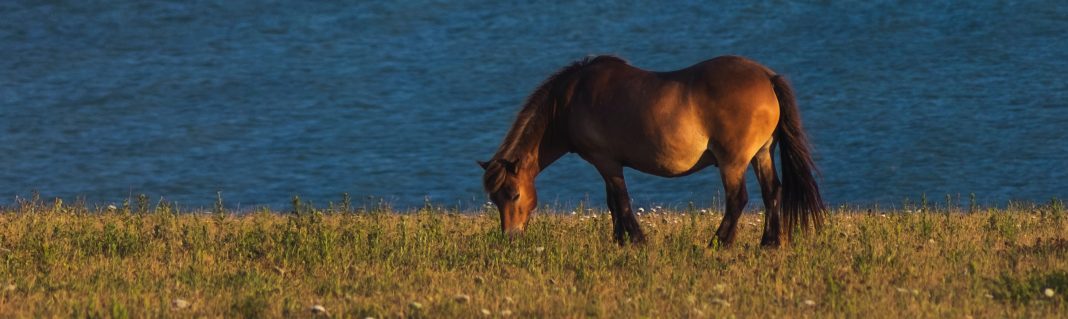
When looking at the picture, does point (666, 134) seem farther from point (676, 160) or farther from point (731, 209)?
point (731, 209)

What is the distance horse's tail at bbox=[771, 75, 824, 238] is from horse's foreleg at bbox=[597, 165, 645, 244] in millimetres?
1292

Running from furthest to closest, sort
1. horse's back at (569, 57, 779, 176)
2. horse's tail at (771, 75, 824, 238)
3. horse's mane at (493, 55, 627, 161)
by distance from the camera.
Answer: horse's mane at (493, 55, 627, 161), horse's tail at (771, 75, 824, 238), horse's back at (569, 57, 779, 176)

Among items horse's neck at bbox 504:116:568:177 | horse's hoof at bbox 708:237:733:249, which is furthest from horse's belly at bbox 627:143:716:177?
horse's neck at bbox 504:116:568:177

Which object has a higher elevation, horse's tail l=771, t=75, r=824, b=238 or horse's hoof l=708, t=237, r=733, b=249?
horse's tail l=771, t=75, r=824, b=238

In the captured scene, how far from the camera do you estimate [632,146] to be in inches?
536

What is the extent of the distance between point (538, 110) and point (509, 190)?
749 mm

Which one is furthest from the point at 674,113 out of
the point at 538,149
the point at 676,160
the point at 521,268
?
the point at 521,268

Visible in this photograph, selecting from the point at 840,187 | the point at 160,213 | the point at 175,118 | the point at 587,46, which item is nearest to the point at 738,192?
the point at 160,213

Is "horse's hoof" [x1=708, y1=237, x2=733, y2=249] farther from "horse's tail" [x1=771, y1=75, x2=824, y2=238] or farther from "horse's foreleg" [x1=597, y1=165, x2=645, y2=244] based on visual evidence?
"horse's foreleg" [x1=597, y1=165, x2=645, y2=244]

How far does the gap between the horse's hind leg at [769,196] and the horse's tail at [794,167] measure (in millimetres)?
70

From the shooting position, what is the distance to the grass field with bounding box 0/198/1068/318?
10.4 m

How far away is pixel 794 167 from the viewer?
44.6ft

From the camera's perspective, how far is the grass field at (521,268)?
10.4 metres

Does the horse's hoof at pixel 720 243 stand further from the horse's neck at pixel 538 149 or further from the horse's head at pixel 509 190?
the horse's head at pixel 509 190
